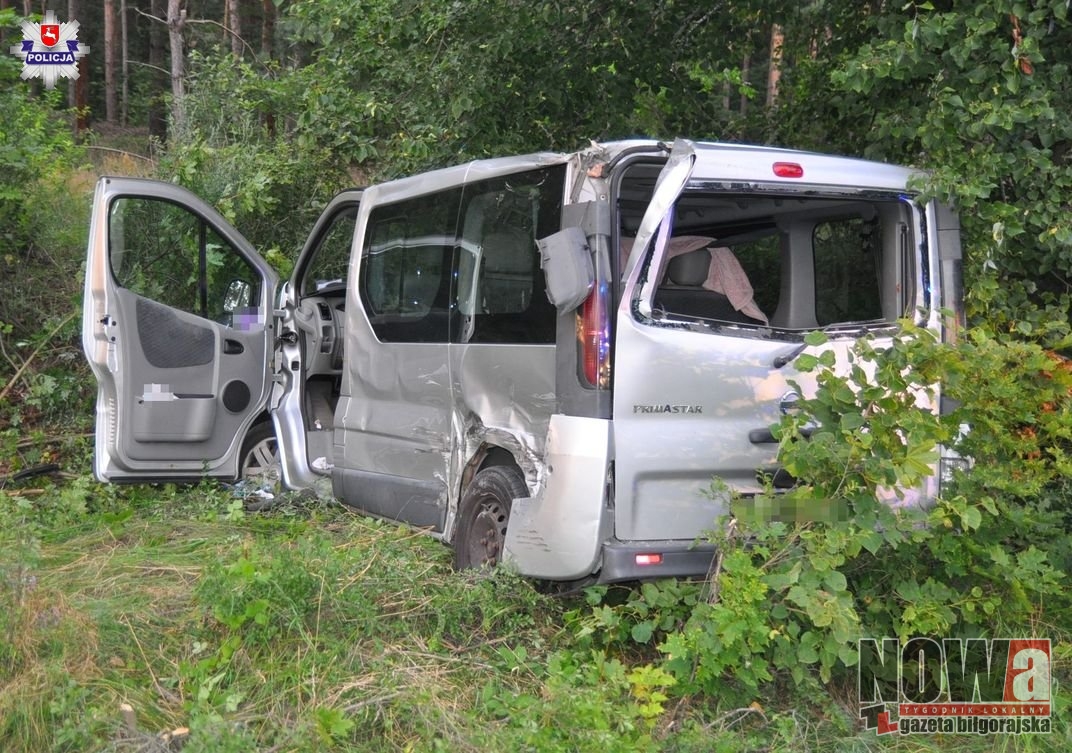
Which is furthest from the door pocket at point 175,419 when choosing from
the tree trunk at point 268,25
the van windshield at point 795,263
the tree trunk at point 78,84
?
the tree trunk at point 78,84

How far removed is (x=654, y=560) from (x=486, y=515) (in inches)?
41.6

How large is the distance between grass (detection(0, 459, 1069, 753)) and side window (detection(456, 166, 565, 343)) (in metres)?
1.17

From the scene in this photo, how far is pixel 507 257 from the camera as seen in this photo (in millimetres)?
5133

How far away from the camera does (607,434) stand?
438 centimetres

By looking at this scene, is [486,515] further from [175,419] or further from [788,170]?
[175,419]

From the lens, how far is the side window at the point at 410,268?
570 centimetres

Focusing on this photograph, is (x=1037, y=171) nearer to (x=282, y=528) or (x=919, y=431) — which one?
(x=919, y=431)

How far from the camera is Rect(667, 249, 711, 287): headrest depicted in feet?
17.0

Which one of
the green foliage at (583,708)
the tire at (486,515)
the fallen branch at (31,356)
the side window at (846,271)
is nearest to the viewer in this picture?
the green foliage at (583,708)

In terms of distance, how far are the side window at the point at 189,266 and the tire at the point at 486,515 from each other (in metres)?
2.93

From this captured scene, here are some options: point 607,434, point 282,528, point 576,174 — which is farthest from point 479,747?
point 282,528

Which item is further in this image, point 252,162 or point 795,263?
point 252,162

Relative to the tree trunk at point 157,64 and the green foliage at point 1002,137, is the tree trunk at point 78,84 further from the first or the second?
the green foliage at point 1002,137

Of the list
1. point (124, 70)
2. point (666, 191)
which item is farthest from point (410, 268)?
point (124, 70)
